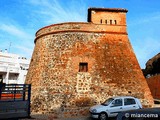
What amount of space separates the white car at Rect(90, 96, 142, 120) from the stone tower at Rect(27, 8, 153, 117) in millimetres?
2285

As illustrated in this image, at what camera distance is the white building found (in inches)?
1375

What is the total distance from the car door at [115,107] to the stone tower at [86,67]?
241 centimetres

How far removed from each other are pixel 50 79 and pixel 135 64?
6360 millimetres

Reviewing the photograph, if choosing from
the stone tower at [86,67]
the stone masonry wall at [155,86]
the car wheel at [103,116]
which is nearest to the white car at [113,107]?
the car wheel at [103,116]

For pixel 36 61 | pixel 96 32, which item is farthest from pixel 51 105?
pixel 96 32

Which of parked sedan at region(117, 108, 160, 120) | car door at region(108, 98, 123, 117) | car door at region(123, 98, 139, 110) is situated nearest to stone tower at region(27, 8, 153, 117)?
car door at region(123, 98, 139, 110)

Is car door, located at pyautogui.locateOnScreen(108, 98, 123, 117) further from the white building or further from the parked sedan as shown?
the white building

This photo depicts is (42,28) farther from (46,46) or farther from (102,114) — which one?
(102,114)

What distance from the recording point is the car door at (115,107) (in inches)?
454

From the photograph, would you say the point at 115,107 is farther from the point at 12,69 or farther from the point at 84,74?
the point at 12,69

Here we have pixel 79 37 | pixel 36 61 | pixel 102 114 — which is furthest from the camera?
pixel 36 61

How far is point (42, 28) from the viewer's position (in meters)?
17.1

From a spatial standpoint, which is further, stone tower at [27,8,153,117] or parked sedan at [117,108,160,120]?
stone tower at [27,8,153,117]

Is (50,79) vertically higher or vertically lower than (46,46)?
lower
